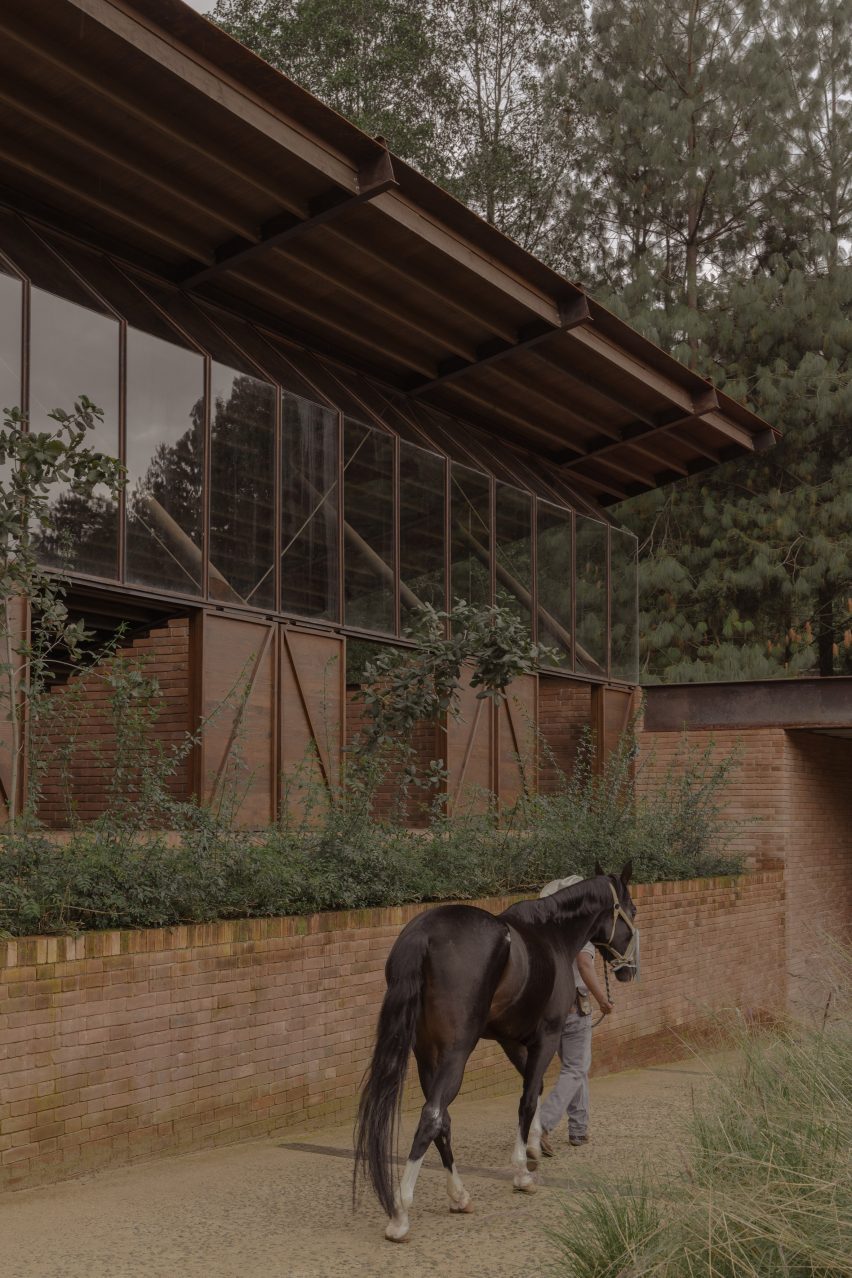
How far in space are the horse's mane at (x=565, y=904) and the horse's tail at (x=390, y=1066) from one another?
1.20m

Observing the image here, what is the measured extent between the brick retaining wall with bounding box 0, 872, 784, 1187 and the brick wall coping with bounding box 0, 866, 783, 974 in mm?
10

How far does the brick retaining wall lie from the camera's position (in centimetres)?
738

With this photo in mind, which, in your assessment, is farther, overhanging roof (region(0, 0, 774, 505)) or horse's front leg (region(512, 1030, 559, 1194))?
overhanging roof (region(0, 0, 774, 505))

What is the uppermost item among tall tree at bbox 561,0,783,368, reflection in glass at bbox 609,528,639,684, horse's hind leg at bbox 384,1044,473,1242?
tall tree at bbox 561,0,783,368

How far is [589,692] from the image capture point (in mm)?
22078

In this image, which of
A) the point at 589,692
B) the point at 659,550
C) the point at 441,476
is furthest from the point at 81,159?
the point at 659,550

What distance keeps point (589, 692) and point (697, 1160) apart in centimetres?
1595

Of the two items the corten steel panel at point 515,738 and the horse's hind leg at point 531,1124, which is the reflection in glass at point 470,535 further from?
the horse's hind leg at point 531,1124

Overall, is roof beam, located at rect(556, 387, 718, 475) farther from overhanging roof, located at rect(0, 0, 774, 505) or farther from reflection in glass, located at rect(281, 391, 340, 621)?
reflection in glass, located at rect(281, 391, 340, 621)

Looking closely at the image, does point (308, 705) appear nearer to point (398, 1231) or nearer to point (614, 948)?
point (614, 948)

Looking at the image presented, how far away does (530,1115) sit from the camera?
25.7 ft

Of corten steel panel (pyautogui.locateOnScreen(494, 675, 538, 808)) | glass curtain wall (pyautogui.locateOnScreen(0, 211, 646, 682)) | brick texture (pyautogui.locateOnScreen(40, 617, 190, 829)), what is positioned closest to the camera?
glass curtain wall (pyautogui.locateOnScreen(0, 211, 646, 682))

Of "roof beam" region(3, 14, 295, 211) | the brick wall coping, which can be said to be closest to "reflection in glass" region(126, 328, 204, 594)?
"roof beam" region(3, 14, 295, 211)

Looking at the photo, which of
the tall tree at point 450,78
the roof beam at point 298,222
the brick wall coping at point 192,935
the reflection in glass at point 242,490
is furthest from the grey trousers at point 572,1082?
the tall tree at point 450,78
